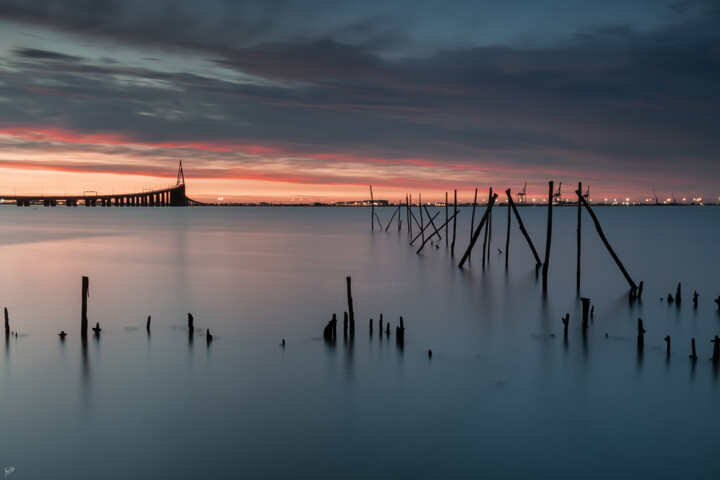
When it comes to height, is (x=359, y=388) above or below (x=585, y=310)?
below

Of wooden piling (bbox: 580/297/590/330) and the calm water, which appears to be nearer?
the calm water

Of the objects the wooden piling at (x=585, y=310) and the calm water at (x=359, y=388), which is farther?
the wooden piling at (x=585, y=310)

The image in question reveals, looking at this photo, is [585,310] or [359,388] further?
[585,310]

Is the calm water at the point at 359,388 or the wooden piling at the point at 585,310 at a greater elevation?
the wooden piling at the point at 585,310

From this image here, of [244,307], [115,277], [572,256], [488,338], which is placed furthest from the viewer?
[572,256]

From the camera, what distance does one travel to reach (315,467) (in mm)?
7559

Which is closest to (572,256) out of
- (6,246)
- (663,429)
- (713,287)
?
(713,287)

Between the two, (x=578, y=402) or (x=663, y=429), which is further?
(x=578, y=402)

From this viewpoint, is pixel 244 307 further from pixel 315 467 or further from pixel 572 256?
pixel 572 256

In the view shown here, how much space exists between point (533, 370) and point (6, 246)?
40.9 meters

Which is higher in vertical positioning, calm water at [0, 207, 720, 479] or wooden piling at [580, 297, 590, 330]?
wooden piling at [580, 297, 590, 330]

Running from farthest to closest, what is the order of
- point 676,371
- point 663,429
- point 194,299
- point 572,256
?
point 572,256 → point 194,299 → point 676,371 → point 663,429

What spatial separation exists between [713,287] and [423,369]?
16.9 metres

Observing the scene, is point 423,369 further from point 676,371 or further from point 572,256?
point 572,256
